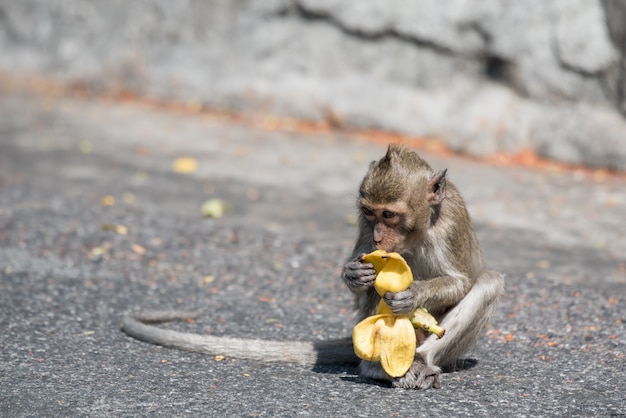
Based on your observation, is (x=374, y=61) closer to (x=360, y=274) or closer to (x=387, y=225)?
(x=387, y=225)

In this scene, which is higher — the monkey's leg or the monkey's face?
the monkey's face

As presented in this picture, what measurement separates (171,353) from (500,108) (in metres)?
6.73

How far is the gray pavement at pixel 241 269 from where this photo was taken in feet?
18.1

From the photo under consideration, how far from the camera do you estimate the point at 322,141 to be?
493 inches

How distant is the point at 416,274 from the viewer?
5938 millimetres

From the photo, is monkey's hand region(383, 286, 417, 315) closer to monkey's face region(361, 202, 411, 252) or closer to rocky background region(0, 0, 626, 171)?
monkey's face region(361, 202, 411, 252)

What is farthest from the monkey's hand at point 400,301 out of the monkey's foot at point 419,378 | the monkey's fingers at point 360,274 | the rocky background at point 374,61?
the rocky background at point 374,61

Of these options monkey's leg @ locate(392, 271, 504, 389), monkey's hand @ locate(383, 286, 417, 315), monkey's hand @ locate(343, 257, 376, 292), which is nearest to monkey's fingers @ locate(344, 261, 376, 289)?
monkey's hand @ locate(343, 257, 376, 292)

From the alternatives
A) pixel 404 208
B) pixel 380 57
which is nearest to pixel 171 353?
pixel 404 208

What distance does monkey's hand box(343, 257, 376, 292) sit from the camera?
18.1 feet

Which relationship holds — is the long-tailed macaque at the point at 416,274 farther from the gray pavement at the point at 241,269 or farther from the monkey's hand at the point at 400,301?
the gray pavement at the point at 241,269

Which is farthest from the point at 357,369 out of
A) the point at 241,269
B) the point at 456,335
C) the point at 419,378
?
the point at 241,269

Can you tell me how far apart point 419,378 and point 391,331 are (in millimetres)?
338

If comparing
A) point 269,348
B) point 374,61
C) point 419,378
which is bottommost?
point 269,348
